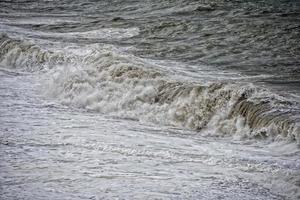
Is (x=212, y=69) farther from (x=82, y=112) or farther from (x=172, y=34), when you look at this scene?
(x=172, y=34)

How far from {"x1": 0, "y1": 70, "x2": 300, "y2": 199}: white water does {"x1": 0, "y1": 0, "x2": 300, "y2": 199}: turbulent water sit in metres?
0.01

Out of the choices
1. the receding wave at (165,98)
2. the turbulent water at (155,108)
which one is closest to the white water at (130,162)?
the turbulent water at (155,108)

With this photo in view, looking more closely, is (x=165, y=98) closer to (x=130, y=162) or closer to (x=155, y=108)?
(x=155, y=108)

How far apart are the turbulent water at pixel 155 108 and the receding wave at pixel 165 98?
0.08 feet

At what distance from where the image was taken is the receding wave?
9250mm

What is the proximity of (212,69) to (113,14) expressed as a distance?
34.3 feet

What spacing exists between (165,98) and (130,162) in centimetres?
376

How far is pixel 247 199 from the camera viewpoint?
6297 mm

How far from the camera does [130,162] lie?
7484mm

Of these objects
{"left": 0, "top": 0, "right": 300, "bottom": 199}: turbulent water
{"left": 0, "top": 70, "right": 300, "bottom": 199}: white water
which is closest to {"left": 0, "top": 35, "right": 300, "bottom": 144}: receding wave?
{"left": 0, "top": 0, "right": 300, "bottom": 199}: turbulent water

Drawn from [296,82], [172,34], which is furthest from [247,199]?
[172,34]

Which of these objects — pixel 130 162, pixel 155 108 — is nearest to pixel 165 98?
pixel 155 108

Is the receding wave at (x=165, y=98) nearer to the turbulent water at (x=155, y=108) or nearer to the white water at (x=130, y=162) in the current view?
the turbulent water at (x=155, y=108)

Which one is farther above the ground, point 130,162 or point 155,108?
point 130,162
